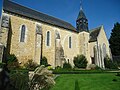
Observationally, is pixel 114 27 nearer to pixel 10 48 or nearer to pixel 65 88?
pixel 10 48

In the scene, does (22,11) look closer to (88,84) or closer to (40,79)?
(88,84)

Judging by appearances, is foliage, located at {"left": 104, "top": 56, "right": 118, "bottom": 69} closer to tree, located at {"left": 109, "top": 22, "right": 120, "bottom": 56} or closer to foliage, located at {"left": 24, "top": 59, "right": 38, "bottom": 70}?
tree, located at {"left": 109, "top": 22, "right": 120, "bottom": 56}

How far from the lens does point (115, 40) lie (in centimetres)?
4550

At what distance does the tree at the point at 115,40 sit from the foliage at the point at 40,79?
4327 centimetres

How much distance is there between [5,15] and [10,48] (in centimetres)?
557

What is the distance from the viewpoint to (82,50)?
3216 centimetres

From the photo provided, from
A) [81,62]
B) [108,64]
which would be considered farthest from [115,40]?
[81,62]

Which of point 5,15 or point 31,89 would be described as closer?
point 31,89

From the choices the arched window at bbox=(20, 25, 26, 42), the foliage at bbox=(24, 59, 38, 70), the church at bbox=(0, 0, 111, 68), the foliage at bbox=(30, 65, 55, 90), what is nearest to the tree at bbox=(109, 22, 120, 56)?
the church at bbox=(0, 0, 111, 68)

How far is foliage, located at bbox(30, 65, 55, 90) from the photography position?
13.6 ft

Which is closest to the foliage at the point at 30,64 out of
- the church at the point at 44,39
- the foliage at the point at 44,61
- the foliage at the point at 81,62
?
the church at the point at 44,39

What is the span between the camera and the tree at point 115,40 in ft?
144

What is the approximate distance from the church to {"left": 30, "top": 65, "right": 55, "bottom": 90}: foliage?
15.6m

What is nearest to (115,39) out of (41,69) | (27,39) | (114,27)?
(114,27)
